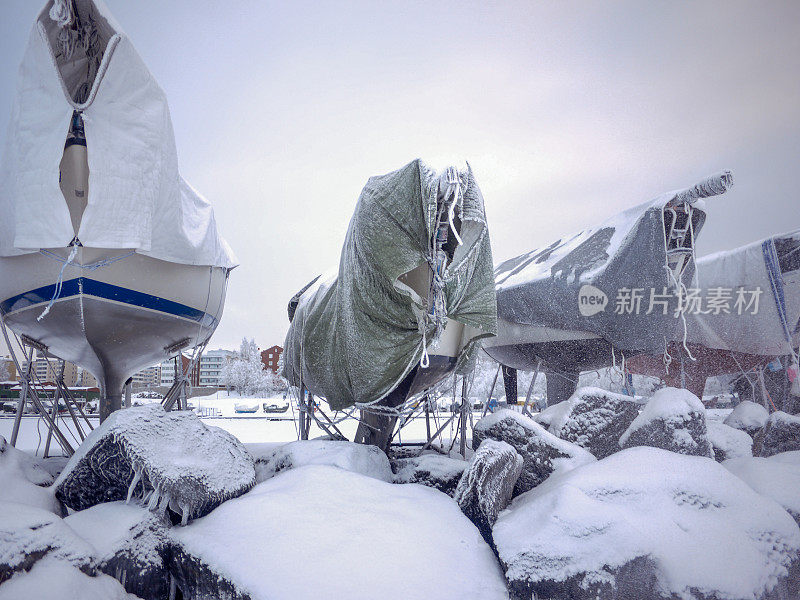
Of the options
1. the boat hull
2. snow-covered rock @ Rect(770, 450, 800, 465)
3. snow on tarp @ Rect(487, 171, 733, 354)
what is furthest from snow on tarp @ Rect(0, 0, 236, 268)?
snow-covered rock @ Rect(770, 450, 800, 465)

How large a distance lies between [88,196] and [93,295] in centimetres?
81

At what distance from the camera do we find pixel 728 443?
11.0ft

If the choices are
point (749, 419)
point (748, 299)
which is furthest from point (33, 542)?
point (748, 299)

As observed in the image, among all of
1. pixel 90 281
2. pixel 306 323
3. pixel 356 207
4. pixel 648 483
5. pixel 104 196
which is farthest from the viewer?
pixel 306 323

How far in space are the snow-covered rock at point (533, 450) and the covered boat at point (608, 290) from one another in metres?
2.27

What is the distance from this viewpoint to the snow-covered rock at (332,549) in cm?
151

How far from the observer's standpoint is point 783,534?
1750 millimetres

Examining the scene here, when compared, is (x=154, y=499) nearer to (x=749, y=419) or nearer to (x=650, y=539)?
(x=650, y=539)

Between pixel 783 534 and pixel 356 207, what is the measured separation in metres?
2.59

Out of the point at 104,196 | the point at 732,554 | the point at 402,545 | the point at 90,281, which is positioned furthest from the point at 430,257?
the point at 90,281

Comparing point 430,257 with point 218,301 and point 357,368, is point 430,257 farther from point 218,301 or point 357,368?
point 218,301

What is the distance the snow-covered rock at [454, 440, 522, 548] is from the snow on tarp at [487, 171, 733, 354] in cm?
269

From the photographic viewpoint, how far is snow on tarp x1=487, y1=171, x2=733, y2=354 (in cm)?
438

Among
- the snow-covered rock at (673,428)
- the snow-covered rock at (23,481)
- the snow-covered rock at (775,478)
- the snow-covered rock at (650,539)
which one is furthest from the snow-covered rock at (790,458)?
the snow-covered rock at (23,481)
